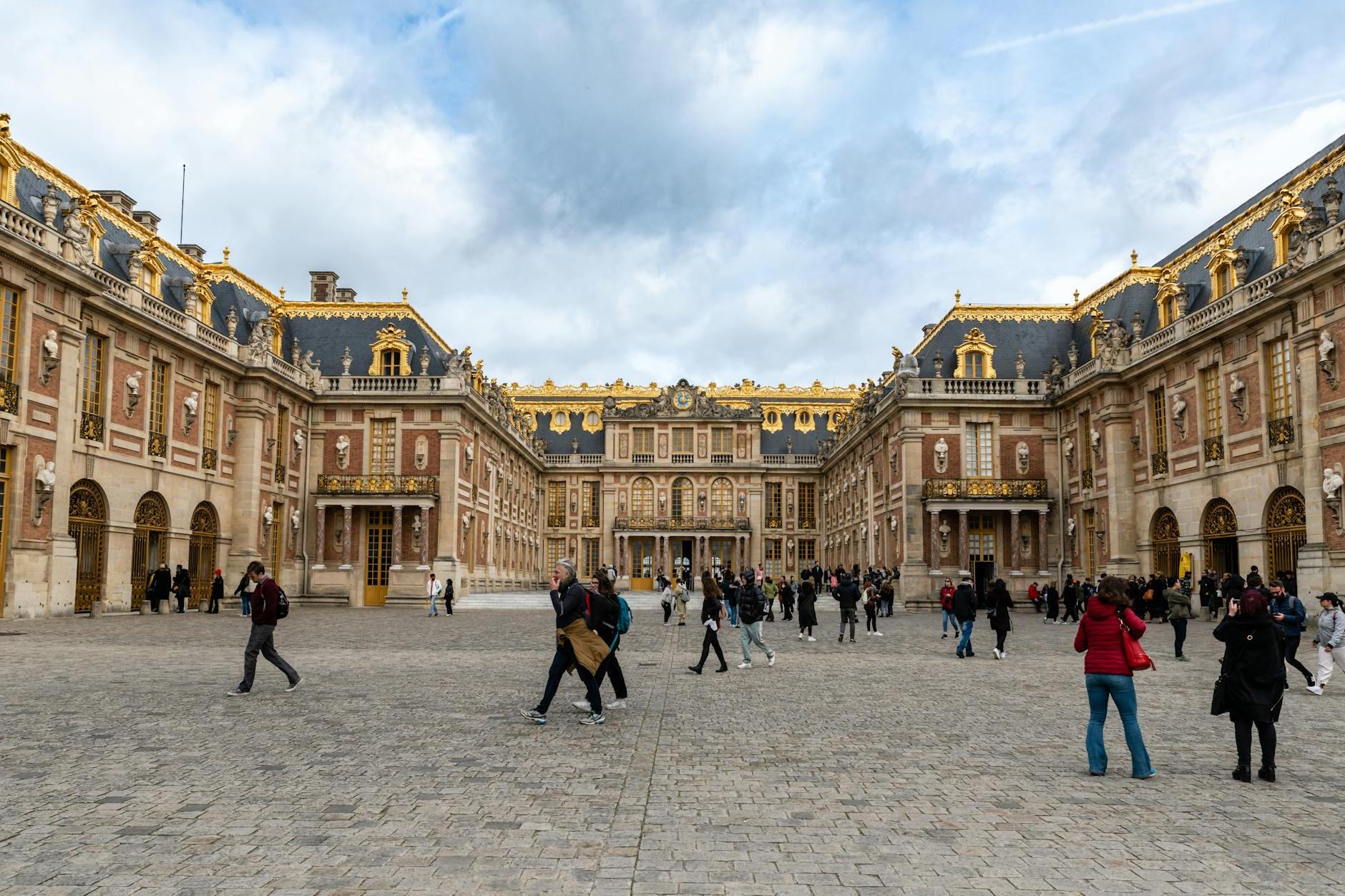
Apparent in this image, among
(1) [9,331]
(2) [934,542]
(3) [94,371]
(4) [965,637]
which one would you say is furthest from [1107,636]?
(2) [934,542]

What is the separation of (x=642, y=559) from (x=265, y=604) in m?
59.5

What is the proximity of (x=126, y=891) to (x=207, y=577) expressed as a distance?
30733mm

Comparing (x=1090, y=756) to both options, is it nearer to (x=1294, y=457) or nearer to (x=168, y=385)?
(x=1294, y=457)

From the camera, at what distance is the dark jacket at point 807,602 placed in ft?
67.5

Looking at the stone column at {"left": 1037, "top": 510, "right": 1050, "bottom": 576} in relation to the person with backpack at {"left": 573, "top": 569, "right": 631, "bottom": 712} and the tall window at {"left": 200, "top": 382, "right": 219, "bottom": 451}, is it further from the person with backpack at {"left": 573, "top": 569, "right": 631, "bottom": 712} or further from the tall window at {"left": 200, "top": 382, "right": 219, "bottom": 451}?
the person with backpack at {"left": 573, "top": 569, "right": 631, "bottom": 712}

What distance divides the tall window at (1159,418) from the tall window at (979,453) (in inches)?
301

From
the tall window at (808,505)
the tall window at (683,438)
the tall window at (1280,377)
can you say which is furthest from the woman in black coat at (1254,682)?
the tall window at (683,438)

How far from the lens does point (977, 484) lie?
125 feet

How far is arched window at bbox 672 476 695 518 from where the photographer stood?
71.6 metres

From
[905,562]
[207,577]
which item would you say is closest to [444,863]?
[207,577]

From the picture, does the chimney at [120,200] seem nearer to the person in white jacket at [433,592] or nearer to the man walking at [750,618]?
the person in white jacket at [433,592]

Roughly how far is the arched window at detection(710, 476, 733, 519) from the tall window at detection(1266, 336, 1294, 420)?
155 ft

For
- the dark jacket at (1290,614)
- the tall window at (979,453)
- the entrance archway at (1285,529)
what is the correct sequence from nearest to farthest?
the dark jacket at (1290,614)
the entrance archway at (1285,529)
the tall window at (979,453)

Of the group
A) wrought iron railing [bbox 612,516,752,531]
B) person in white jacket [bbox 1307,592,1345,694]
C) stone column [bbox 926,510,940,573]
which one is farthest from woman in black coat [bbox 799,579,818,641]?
wrought iron railing [bbox 612,516,752,531]
